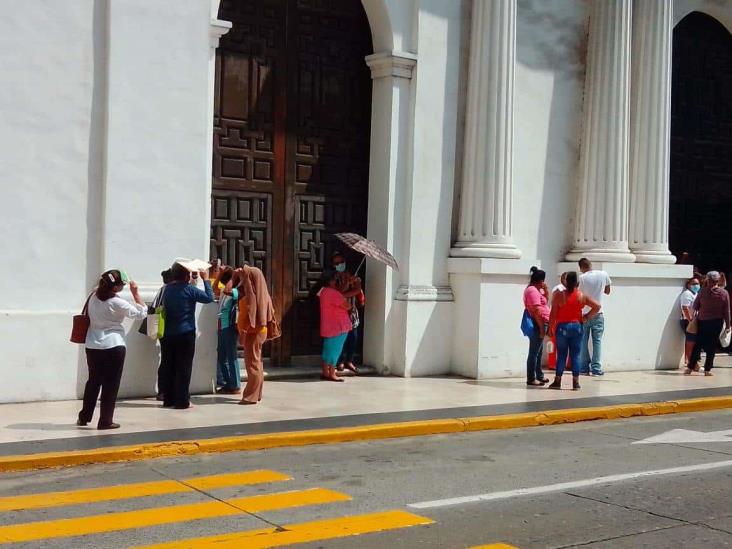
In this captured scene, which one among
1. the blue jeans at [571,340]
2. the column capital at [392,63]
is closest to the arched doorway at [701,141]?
the blue jeans at [571,340]

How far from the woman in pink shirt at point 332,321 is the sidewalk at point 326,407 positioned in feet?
1.28

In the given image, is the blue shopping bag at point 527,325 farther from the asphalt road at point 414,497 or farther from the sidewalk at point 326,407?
the asphalt road at point 414,497

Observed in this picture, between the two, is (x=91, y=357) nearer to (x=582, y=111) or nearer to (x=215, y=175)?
(x=215, y=175)

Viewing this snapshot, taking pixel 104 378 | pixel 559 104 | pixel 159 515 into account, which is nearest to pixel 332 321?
pixel 104 378

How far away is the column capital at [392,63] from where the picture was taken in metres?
15.6

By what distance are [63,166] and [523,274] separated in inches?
282

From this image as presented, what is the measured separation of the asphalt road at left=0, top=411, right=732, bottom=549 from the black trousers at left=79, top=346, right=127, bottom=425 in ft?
4.32

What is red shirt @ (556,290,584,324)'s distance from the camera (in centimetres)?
1460

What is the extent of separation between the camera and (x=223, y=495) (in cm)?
806

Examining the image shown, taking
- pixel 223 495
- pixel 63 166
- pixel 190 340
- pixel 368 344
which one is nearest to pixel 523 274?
pixel 368 344

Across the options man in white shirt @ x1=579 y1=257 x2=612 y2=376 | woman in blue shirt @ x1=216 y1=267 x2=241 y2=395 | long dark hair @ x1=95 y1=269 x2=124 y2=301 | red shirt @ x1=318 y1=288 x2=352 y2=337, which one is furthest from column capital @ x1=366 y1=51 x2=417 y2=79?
long dark hair @ x1=95 y1=269 x2=124 y2=301

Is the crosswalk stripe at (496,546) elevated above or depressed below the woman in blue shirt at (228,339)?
below

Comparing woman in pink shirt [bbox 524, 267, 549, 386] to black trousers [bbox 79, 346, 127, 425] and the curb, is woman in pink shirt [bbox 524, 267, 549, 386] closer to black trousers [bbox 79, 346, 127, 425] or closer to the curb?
the curb

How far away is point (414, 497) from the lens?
8086mm
